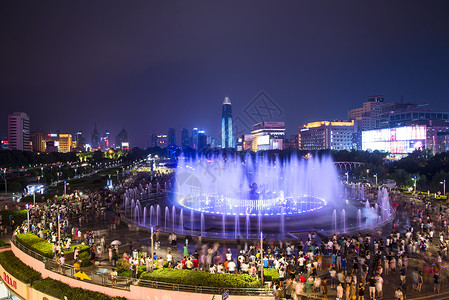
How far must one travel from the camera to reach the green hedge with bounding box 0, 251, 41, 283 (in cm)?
1397

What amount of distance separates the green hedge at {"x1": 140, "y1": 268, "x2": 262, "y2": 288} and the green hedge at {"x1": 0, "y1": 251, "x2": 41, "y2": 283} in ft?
19.5

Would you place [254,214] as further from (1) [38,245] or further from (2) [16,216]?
(2) [16,216]

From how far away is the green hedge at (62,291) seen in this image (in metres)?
11.6

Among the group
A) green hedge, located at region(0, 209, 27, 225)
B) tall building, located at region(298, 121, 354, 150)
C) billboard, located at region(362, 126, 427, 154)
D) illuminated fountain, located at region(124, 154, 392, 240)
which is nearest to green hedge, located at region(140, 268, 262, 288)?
illuminated fountain, located at region(124, 154, 392, 240)

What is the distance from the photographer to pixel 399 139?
11719 centimetres

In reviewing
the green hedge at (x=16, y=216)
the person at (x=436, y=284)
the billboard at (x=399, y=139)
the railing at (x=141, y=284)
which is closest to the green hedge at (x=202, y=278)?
the railing at (x=141, y=284)

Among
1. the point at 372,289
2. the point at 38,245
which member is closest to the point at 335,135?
the point at 372,289

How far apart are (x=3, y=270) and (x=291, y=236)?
16.3 m

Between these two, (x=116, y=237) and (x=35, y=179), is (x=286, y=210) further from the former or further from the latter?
(x=35, y=179)

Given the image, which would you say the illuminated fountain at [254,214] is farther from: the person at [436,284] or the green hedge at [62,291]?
the green hedge at [62,291]

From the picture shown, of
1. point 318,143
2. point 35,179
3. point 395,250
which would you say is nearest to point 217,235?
point 395,250

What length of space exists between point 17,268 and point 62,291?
4.69 metres

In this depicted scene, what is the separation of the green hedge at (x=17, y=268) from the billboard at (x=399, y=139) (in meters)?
120

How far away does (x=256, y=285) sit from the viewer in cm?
1102
